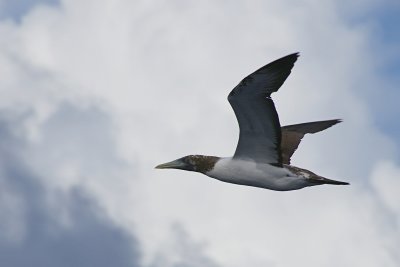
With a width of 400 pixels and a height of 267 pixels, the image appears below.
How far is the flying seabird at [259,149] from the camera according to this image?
2334 centimetres

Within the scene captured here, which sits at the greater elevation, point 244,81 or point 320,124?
point 320,124

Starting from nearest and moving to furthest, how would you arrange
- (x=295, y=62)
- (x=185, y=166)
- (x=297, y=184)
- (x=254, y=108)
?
1. (x=295, y=62)
2. (x=254, y=108)
3. (x=297, y=184)
4. (x=185, y=166)

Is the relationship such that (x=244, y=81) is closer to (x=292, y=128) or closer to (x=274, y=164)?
(x=274, y=164)

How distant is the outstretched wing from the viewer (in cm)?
2305

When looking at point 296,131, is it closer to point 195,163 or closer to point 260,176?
point 195,163

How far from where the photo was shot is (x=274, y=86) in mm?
23484

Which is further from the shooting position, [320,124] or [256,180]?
[320,124]

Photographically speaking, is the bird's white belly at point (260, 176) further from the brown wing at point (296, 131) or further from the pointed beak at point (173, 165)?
the brown wing at point (296, 131)

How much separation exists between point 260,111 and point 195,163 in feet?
12.6

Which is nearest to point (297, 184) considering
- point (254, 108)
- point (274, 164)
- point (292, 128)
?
point (274, 164)

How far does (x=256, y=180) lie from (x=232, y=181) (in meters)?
0.68

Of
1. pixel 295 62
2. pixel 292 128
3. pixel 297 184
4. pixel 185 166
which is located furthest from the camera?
pixel 292 128

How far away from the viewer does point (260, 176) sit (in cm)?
2608

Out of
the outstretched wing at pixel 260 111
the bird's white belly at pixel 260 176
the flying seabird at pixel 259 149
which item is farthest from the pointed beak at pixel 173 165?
the outstretched wing at pixel 260 111
